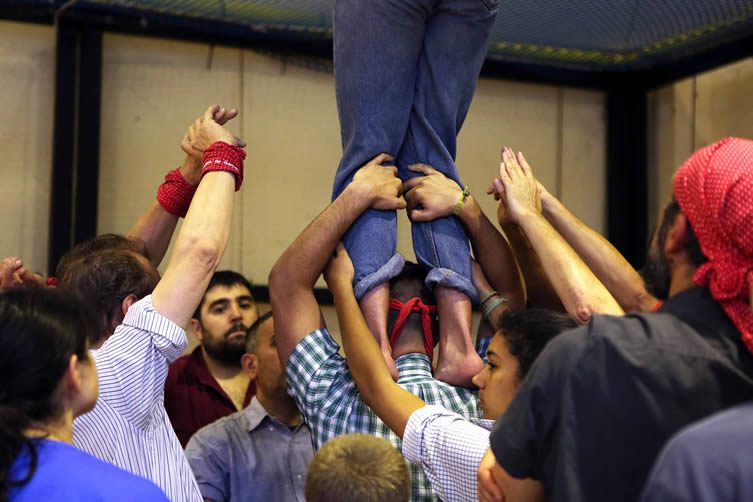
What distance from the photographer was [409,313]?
2361mm

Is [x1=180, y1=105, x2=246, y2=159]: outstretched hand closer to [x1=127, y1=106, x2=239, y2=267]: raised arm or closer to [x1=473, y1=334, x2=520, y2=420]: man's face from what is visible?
[x1=127, y1=106, x2=239, y2=267]: raised arm

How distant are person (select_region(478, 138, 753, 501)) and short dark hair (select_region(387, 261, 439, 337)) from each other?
1.02 meters

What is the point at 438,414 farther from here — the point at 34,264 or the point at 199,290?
the point at 34,264

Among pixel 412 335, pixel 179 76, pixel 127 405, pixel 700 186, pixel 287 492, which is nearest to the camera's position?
pixel 700 186

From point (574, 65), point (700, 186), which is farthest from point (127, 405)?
point (574, 65)

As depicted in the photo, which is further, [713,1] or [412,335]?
[713,1]

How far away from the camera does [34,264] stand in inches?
158

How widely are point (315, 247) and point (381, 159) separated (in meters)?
0.28

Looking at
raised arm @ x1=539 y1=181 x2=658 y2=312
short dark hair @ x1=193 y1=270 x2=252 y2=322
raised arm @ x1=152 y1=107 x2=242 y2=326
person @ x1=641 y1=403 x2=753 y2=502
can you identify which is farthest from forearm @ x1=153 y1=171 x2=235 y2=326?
short dark hair @ x1=193 y1=270 x2=252 y2=322

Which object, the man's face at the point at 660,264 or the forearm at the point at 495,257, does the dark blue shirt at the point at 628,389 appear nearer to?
the man's face at the point at 660,264

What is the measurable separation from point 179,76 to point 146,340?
254 cm

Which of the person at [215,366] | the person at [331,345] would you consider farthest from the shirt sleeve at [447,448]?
the person at [215,366]

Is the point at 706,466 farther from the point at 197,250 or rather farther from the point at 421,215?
the point at 421,215

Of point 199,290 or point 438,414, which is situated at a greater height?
point 199,290
